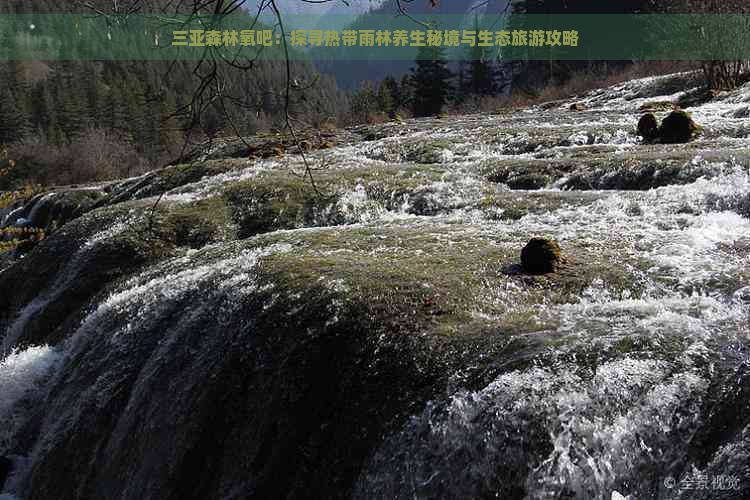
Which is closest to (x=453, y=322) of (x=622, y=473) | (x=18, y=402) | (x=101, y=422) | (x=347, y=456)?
(x=347, y=456)

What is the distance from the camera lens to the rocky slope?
4922 millimetres

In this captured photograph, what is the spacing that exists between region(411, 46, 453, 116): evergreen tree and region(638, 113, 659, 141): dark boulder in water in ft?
142

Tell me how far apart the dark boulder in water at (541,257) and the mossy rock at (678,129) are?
9745 mm

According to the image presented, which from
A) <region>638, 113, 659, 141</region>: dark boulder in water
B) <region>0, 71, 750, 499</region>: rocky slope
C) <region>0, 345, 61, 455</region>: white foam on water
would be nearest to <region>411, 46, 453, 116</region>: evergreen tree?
<region>638, 113, 659, 141</region>: dark boulder in water

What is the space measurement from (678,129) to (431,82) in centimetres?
4604

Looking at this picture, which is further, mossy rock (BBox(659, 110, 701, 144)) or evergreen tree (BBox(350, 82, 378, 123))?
evergreen tree (BBox(350, 82, 378, 123))

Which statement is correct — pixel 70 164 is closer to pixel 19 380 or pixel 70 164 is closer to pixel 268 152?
pixel 268 152

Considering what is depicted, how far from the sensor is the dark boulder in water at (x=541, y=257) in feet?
26.6

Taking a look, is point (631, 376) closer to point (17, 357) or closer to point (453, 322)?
point (453, 322)

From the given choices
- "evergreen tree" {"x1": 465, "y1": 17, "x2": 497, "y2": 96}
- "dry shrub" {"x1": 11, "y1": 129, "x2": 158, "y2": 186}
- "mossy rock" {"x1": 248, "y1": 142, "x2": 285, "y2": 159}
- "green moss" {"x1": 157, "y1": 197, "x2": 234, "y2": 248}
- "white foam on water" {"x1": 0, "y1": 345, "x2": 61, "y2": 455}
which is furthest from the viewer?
"dry shrub" {"x1": 11, "y1": 129, "x2": 158, "y2": 186}

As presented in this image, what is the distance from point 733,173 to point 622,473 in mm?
8944

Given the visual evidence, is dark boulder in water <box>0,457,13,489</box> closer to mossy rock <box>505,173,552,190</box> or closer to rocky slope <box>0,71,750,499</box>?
rocky slope <box>0,71,750,499</box>

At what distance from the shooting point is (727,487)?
4047 mm

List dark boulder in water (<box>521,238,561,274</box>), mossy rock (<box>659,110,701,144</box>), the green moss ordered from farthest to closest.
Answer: mossy rock (<box>659,110,701,144</box>) < the green moss < dark boulder in water (<box>521,238,561,274</box>)
